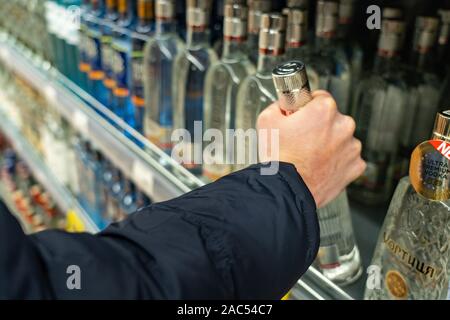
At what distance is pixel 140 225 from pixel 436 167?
374 millimetres

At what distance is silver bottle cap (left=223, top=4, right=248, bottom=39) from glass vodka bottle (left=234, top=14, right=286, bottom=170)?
0.08 meters

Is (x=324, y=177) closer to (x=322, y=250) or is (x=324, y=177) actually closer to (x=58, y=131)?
(x=322, y=250)

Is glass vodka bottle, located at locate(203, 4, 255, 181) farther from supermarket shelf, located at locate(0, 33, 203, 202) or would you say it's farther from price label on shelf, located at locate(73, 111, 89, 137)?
price label on shelf, located at locate(73, 111, 89, 137)

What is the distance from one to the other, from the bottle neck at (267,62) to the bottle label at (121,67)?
0.58 m

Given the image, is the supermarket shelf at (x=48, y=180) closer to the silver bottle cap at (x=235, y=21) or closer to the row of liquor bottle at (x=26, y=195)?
the row of liquor bottle at (x=26, y=195)

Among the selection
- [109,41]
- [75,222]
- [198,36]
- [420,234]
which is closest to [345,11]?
[198,36]

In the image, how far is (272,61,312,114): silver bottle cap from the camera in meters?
0.67

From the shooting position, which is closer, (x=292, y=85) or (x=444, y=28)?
(x=292, y=85)

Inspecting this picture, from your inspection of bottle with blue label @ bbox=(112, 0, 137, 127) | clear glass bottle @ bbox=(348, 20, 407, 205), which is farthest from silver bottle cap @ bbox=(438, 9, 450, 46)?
bottle with blue label @ bbox=(112, 0, 137, 127)

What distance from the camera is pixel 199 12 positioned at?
3.45 feet

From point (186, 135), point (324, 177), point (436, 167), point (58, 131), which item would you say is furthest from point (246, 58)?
point (58, 131)

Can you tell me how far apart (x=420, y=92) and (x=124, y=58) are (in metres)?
0.81

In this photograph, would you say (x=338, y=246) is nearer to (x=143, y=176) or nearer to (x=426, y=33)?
(x=426, y=33)

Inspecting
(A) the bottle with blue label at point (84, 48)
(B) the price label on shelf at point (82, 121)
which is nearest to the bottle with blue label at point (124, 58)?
(B) the price label on shelf at point (82, 121)
